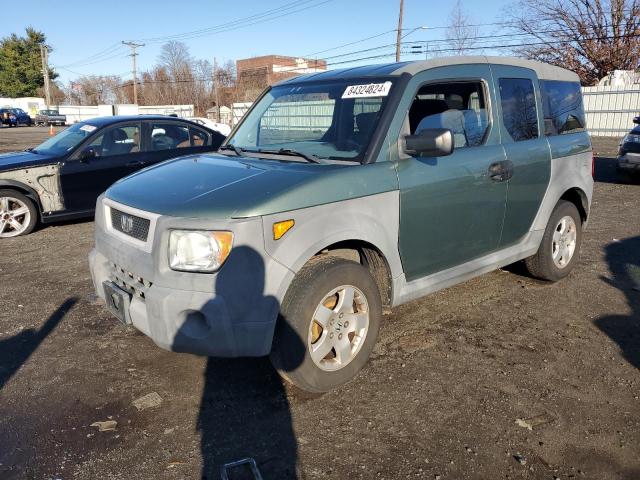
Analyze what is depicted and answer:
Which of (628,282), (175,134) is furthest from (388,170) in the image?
(175,134)

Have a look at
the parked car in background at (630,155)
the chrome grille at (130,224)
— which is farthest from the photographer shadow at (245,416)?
the parked car in background at (630,155)

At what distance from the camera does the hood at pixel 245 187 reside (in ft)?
9.43

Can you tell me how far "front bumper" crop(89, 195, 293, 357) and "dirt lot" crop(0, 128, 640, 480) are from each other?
50cm

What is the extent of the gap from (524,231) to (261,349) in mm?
2847

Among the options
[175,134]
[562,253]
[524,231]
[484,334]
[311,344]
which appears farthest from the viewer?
[175,134]

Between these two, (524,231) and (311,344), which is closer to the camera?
(311,344)

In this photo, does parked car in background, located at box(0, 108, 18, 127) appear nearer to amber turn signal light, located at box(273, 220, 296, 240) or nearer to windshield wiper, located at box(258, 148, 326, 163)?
windshield wiper, located at box(258, 148, 326, 163)

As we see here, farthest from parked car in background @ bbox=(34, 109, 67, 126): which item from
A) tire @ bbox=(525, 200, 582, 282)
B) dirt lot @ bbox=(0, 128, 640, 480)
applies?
tire @ bbox=(525, 200, 582, 282)

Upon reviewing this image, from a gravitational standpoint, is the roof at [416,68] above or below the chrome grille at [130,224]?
above

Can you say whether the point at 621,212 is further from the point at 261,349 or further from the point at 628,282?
the point at 261,349

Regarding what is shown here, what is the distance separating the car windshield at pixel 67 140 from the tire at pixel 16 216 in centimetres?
83

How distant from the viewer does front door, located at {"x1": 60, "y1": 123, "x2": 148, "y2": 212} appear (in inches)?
298

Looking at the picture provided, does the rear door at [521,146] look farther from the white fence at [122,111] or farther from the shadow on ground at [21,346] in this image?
the white fence at [122,111]

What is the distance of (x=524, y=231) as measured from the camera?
4.62m
